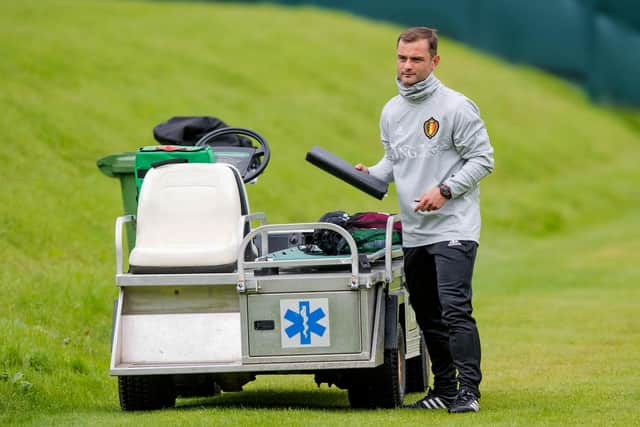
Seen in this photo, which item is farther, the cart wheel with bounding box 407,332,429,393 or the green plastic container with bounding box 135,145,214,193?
the cart wheel with bounding box 407,332,429,393

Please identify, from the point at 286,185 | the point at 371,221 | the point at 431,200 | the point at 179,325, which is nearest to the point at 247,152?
the point at 371,221

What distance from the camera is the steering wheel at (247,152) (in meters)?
9.22

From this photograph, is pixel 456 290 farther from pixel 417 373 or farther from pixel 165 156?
pixel 165 156

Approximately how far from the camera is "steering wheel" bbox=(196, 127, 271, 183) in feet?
30.2

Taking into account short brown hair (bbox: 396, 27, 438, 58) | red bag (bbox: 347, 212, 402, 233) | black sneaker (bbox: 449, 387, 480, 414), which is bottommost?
black sneaker (bbox: 449, 387, 480, 414)

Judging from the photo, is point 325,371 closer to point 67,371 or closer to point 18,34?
point 67,371

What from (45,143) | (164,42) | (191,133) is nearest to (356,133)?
(164,42)

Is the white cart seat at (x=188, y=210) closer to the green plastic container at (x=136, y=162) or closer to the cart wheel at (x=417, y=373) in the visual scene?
the green plastic container at (x=136, y=162)

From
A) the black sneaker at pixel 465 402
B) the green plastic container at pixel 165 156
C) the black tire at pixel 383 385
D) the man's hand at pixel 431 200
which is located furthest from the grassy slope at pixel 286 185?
the green plastic container at pixel 165 156

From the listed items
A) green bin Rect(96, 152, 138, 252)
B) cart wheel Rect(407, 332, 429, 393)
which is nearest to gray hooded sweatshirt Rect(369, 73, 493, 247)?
cart wheel Rect(407, 332, 429, 393)

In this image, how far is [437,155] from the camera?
763 centimetres

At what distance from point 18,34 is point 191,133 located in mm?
14580

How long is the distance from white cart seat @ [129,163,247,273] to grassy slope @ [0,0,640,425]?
1.04 metres

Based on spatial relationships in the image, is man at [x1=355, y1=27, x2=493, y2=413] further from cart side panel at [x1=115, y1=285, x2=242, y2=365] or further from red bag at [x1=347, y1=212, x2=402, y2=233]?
cart side panel at [x1=115, y1=285, x2=242, y2=365]
